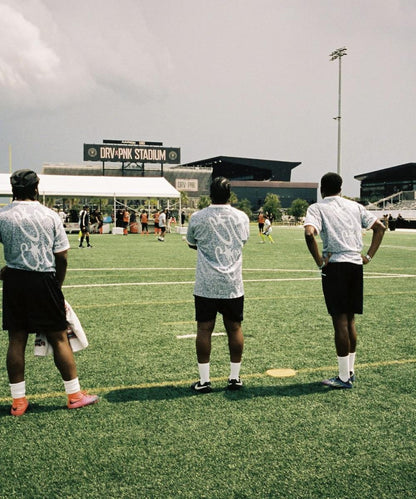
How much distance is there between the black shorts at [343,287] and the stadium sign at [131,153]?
2717 inches

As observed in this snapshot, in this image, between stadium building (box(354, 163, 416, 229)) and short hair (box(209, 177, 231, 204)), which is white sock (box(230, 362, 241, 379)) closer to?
short hair (box(209, 177, 231, 204))

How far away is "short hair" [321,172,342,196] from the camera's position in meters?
4.52

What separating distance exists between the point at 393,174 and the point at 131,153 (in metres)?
64.5

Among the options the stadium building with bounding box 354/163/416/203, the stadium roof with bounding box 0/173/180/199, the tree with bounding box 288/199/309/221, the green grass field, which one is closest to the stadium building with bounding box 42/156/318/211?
the stadium building with bounding box 354/163/416/203

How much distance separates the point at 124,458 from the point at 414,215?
72.2 m

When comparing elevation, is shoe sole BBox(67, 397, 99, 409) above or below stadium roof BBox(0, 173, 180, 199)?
below

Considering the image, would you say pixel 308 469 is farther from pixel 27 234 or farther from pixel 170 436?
pixel 27 234

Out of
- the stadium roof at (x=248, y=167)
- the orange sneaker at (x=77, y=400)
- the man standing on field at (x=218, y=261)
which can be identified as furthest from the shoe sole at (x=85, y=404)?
the stadium roof at (x=248, y=167)

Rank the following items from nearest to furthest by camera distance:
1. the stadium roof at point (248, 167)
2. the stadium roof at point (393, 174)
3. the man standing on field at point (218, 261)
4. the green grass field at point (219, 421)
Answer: the green grass field at point (219, 421), the man standing on field at point (218, 261), the stadium roof at point (393, 174), the stadium roof at point (248, 167)

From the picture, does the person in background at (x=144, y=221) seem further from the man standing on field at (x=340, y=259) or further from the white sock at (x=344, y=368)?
the white sock at (x=344, y=368)

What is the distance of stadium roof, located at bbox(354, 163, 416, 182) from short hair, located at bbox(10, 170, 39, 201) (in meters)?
111

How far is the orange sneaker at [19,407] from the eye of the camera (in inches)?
153

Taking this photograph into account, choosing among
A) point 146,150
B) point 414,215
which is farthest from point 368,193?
point 146,150

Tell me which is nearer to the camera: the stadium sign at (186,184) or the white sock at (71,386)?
the white sock at (71,386)
